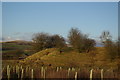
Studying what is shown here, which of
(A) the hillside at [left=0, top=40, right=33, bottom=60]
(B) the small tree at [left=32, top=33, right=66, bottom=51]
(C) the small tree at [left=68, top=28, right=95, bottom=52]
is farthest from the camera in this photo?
(B) the small tree at [left=32, top=33, right=66, bottom=51]

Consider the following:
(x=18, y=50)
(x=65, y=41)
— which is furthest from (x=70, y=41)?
(x=18, y=50)

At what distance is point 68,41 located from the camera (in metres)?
26.2

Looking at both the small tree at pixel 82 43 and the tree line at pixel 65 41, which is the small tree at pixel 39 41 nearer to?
the tree line at pixel 65 41

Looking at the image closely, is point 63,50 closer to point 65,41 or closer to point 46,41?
point 65,41

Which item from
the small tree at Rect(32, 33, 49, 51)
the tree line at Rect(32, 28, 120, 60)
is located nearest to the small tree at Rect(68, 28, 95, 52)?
the tree line at Rect(32, 28, 120, 60)

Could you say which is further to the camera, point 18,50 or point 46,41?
point 46,41

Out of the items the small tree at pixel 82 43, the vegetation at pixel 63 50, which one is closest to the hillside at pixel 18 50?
the vegetation at pixel 63 50

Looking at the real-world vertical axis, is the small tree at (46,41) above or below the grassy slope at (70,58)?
above

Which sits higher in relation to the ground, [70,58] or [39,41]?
[39,41]

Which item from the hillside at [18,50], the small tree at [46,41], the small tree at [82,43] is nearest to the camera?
the hillside at [18,50]

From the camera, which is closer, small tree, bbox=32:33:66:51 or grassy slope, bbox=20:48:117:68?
grassy slope, bbox=20:48:117:68

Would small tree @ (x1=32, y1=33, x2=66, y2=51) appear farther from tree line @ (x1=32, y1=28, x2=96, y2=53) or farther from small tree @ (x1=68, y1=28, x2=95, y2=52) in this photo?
small tree @ (x1=68, y1=28, x2=95, y2=52)

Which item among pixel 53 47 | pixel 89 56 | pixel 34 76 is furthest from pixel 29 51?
pixel 34 76

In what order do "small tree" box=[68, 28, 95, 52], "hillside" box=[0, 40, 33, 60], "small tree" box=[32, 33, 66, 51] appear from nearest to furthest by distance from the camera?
Answer: 1. "hillside" box=[0, 40, 33, 60]
2. "small tree" box=[68, 28, 95, 52]
3. "small tree" box=[32, 33, 66, 51]
